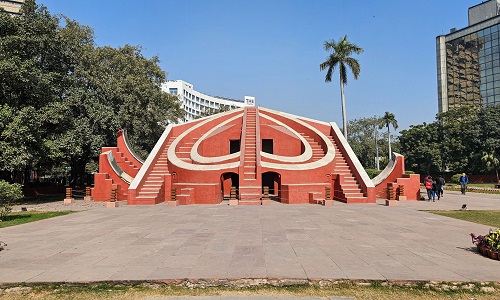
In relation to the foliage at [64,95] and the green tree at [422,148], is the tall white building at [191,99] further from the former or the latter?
the foliage at [64,95]

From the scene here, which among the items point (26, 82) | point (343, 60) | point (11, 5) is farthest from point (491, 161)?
point (11, 5)

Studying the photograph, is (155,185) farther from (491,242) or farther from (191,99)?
(191,99)

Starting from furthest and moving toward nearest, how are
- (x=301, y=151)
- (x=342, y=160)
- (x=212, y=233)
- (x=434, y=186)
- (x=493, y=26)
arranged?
(x=493, y=26) < (x=301, y=151) < (x=342, y=160) < (x=434, y=186) < (x=212, y=233)

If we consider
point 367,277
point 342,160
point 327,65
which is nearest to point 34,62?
point 342,160

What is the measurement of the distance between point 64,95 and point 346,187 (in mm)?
18660

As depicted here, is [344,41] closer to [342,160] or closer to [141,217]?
[342,160]

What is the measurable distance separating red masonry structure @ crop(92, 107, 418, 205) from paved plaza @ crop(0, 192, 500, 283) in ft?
13.1

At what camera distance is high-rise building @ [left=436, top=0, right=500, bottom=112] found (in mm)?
59375

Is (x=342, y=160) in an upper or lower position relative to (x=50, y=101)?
lower

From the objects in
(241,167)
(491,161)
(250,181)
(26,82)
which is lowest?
(250,181)

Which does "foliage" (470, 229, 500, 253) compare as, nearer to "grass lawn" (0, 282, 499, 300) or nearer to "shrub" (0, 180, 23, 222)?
"grass lawn" (0, 282, 499, 300)

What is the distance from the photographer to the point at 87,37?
2422cm

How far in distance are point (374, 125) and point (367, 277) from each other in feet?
198

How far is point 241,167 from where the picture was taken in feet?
47.1
